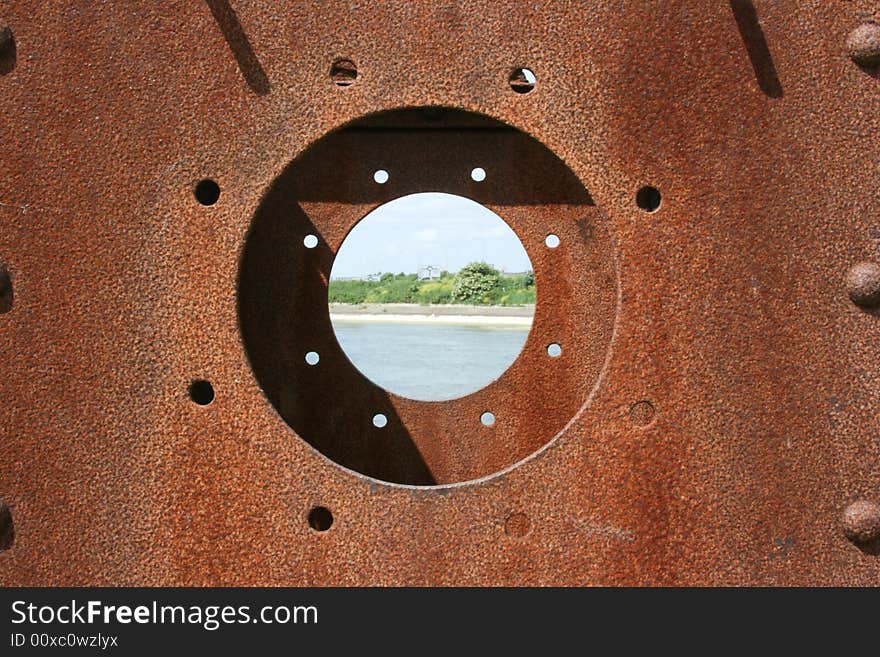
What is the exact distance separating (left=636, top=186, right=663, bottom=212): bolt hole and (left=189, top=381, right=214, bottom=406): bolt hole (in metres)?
0.89

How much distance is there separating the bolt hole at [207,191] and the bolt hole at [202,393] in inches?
14.1

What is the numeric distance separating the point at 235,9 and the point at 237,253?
46cm

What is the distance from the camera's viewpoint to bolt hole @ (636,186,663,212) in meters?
1.66

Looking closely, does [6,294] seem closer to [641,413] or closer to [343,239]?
[641,413]

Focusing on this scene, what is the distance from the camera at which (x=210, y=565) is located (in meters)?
1.68

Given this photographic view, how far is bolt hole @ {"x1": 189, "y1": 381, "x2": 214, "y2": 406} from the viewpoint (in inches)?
66.7

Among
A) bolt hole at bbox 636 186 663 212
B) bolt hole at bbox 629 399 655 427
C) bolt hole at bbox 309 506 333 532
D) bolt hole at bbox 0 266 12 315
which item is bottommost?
bolt hole at bbox 309 506 333 532

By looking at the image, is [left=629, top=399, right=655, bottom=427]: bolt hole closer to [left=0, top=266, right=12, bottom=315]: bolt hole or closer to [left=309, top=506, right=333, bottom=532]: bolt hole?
[left=309, top=506, right=333, bottom=532]: bolt hole

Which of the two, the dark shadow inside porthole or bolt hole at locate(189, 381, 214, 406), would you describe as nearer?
bolt hole at locate(189, 381, 214, 406)

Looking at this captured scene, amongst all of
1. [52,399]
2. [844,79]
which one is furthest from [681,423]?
A: [52,399]

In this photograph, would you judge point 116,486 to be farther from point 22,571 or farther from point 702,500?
point 702,500

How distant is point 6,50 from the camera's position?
1.68 m

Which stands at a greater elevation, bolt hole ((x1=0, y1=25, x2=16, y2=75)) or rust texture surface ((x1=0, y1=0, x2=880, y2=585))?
bolt hole ((x1=0, y1=25, x2=16, y2=75))

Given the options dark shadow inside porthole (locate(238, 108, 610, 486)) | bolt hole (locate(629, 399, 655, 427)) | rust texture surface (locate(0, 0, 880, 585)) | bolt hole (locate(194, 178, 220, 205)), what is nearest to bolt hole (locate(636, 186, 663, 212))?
rust texture surface (locate(0, 0, 880, 585))
